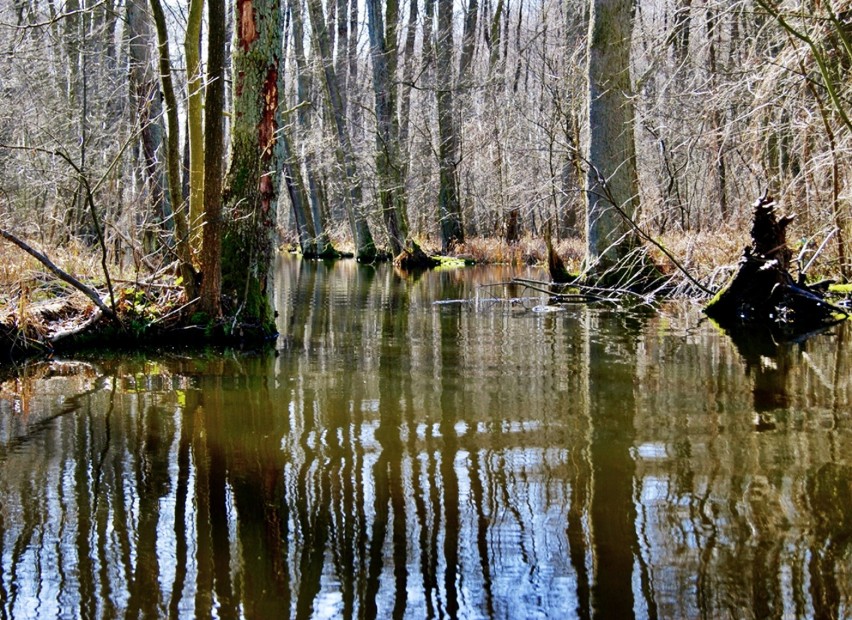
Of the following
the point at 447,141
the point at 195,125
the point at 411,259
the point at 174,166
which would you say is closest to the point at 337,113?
the point at 447,141

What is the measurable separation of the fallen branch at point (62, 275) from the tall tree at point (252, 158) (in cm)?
119

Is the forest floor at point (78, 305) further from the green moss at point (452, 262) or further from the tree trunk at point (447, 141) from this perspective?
the tree trunk at point (447, 141)

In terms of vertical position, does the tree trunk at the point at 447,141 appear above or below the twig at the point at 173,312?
above

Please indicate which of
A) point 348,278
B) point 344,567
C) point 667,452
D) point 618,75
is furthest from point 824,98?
point 348,278

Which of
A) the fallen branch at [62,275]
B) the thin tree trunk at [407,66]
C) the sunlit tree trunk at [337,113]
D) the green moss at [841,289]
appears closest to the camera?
the fallen branch at [62,275]

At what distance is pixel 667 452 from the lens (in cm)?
423

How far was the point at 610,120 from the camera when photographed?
12289 millimetres

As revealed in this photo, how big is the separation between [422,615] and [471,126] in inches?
992

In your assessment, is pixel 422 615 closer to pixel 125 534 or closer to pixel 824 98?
pixel 125 534

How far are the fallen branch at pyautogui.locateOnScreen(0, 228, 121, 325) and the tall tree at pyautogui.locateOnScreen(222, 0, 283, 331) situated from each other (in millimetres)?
1191

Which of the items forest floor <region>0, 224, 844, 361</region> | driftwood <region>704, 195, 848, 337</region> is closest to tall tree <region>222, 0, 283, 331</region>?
forest floor <region>0, 224, 844, 361</region>

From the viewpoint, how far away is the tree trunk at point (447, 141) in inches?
970

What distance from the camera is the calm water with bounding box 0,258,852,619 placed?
273 centimetres

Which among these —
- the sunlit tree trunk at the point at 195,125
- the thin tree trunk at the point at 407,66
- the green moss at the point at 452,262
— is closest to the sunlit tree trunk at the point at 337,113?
the thin tree trunk at the point at 407,66
